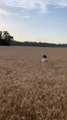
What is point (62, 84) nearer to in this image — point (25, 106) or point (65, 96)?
point (65, 96)

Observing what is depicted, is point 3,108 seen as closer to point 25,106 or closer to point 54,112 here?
point 25,106

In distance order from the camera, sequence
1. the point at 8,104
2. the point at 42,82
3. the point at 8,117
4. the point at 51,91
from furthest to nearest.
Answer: the point at 42,82 → the point at 51,91 → the point at 8,104 → the point at 8,117

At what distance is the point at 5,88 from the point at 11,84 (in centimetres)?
44

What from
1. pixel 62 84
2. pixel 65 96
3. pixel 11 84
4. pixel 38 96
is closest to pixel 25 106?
pixel 38 96

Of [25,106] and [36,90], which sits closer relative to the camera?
[25,106]

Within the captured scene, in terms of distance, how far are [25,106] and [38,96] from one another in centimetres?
73

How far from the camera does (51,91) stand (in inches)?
278

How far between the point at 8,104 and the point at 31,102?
1.60 feet

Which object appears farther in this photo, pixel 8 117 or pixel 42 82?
pixel 42 82

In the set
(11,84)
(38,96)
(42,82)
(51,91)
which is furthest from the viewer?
(42,82)

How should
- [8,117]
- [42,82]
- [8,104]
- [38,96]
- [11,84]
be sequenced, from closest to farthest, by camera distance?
[8,117]
[8,104]
[38,96]
[11,84]
[42,82]

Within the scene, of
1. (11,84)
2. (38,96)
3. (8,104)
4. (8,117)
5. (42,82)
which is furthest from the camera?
(42,82)

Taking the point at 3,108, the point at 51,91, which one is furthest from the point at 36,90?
the point at 3,108

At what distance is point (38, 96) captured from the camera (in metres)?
6.64
